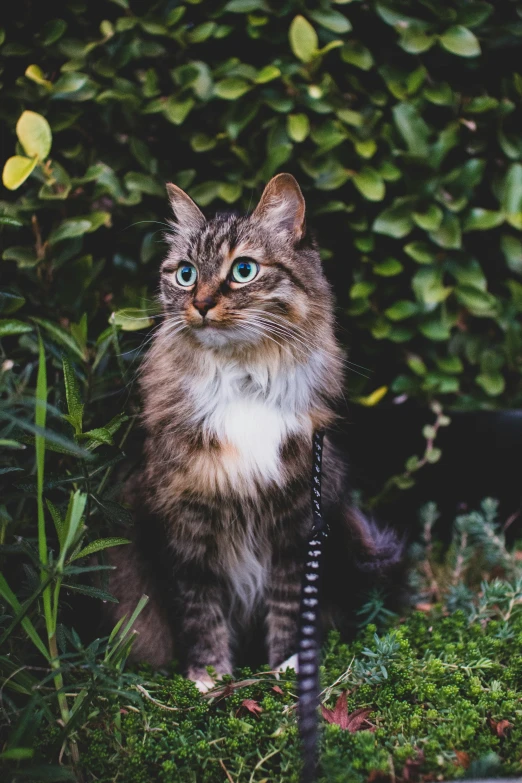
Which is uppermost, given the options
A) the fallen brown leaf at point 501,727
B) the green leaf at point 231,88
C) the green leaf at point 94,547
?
the green leaf at point 231,88

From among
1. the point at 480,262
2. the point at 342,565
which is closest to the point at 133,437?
the point at 342,565

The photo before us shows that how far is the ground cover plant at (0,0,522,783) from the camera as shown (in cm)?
208

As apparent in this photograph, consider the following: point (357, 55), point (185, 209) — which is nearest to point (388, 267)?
Answer: point (357, 55)

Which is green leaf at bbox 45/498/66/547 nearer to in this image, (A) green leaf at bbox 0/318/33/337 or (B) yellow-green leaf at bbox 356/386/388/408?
(A) green leaf at bbox 0/318/33/337

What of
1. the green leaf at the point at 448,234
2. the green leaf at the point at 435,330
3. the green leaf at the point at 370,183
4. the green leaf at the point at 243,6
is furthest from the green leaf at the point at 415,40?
the green leaf at the point at 435,330

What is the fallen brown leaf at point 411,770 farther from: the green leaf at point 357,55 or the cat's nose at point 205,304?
the green leaf at point 357,55

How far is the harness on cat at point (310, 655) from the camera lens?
147cm

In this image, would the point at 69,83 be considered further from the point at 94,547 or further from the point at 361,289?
the point at 94,547

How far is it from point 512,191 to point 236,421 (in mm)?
1710

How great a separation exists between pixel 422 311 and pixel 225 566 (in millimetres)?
1494

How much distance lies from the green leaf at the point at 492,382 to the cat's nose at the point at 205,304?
1.66m

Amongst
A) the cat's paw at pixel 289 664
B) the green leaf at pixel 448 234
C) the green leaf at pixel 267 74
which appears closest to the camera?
the cat's paw at pixel 289 664

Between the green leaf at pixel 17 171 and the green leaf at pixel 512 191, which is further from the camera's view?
the green leaf at pixel 512 191

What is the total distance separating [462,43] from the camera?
2738 mm
